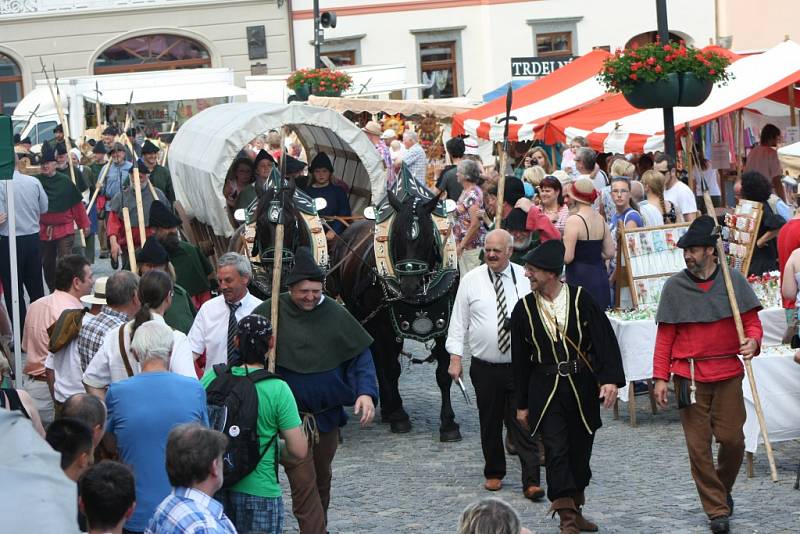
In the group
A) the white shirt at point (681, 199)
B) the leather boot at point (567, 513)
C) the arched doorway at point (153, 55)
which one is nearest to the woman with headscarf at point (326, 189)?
the white shirt at point (681, 199)

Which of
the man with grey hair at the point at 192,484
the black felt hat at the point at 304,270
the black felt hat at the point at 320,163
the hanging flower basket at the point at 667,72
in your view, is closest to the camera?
the man with grey hair at the point at 192,484

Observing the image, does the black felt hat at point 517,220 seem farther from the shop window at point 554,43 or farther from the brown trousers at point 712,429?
the shop window at point 554,43

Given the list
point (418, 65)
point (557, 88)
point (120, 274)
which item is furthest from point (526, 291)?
point (418, 65)

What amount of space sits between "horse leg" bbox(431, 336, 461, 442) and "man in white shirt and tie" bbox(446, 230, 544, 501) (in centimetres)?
136

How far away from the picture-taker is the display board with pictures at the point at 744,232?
1234cm

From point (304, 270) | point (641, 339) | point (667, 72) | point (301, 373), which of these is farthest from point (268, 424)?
point (667, 72)

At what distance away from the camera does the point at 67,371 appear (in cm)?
835

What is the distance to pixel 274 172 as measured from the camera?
→ 1196 centimetres

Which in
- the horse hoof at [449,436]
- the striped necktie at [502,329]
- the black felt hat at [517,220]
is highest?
the black felt hat at [517,220]

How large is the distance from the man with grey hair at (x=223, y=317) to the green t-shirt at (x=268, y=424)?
208cm

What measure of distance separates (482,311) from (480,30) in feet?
114

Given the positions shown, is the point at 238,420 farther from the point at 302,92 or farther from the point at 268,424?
the point at 302,92

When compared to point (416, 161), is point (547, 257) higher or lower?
lower

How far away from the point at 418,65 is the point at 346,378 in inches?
1401
